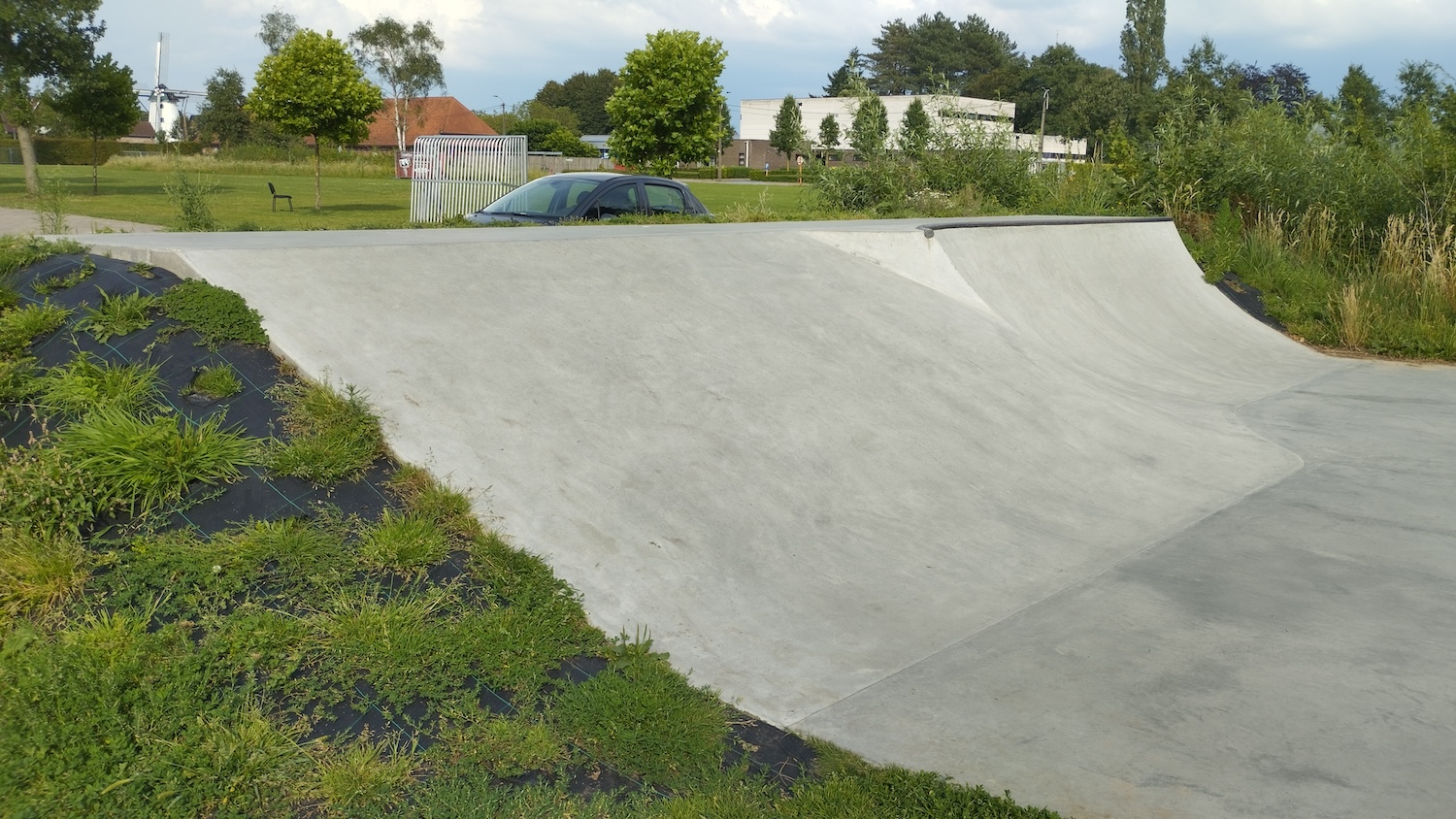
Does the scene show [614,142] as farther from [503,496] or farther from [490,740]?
[490,740]

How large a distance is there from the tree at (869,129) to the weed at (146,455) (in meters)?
15.6

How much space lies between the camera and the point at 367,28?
6575 cm

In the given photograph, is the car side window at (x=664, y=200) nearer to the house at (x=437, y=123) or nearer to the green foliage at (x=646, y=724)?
the green foliage at (x=646, y=724)

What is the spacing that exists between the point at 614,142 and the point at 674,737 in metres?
21.3

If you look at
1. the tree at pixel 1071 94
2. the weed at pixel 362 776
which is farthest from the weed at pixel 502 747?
the tree at pixel 1071 94

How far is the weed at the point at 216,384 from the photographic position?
14.5 feet

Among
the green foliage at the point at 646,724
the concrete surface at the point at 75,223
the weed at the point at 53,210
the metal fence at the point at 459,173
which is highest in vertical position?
the metal fence at the point at 459,173

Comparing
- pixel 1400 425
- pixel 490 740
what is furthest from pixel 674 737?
pixel 1400 425

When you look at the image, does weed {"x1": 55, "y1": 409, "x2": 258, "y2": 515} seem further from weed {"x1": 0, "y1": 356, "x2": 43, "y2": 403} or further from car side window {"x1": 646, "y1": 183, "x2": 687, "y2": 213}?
car side window {"x1": 646, "y1": 183, "x2": 687, "y2": 213}

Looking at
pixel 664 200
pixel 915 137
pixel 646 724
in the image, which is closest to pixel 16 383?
pixel 646 724

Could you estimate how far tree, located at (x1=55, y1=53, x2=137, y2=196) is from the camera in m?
27.2

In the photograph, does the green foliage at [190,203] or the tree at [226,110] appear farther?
the tree at [226,110]

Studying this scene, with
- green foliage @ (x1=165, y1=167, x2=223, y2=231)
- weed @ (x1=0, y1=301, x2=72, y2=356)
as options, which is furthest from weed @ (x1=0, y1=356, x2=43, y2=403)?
green foliage @ (x1=165, y1=167, x2=223, y2=231)

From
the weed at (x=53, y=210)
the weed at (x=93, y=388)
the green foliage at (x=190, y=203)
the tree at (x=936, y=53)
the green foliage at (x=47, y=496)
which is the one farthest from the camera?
the tree at (x=936, y=53)
